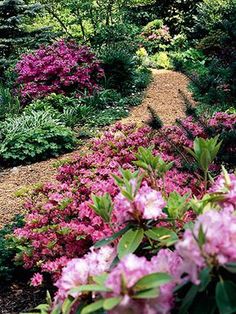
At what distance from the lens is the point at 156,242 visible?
1.57 meters

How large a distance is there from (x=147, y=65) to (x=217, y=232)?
12190 millimetres

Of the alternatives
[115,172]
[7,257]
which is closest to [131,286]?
[7,257]

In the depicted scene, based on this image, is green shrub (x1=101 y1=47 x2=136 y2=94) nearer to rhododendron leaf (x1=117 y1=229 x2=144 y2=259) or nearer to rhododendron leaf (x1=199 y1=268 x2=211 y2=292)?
rhododendron leaf (x1=117 y1=229 x2=144 y2=259)

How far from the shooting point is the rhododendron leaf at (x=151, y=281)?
1.06 metres

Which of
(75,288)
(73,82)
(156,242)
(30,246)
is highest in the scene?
(75,288)

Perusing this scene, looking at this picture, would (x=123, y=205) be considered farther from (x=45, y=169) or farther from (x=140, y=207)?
(x=45, y=169)

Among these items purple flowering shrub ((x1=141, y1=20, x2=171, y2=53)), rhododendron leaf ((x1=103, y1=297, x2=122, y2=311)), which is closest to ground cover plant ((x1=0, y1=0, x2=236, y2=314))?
rhododendron leaf ((x1=103, y1=297, x2=122, y2=311))

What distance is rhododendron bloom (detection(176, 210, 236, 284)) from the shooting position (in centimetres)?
108

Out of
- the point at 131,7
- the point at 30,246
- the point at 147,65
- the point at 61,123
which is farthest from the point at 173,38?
the point at 30,246

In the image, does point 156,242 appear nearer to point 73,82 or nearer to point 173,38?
point 73,82

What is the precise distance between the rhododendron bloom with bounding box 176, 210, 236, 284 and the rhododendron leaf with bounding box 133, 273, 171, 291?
5 cm

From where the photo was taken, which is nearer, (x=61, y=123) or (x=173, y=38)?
(x=61, y=123)

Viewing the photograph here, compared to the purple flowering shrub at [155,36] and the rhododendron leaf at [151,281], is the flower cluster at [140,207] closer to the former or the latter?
the rhododendron leaf at [151,281]

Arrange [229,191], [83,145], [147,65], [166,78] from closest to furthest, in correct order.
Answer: [229,191], [83,145], [166,78], [147,65]
